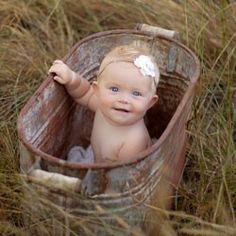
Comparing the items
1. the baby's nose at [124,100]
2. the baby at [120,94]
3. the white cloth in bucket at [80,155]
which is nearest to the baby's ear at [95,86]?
the baby at [120,94]

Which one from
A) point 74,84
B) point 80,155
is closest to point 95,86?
point 74,84

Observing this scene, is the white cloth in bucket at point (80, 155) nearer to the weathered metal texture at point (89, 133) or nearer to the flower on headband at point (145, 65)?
the weathered metal texture at point (89, 133)

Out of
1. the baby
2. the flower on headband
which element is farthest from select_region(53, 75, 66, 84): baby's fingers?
the flower on headband

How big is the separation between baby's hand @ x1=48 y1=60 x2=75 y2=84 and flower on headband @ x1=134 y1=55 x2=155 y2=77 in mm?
194

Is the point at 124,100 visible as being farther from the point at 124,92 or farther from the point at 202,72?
the point at 202,72

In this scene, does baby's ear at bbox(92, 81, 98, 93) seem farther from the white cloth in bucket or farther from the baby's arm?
the white cloth in bucket

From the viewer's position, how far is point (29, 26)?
2.60m

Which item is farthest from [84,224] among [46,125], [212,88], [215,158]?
[212,88]

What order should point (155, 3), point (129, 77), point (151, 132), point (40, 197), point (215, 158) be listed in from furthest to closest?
point (155, 3) → point (151, 132) → point (215, 158) → point (129, 77) → point (40, 197)

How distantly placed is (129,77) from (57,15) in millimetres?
850

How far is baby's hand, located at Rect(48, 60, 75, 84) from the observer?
183 cm

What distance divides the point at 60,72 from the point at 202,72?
1.95ft

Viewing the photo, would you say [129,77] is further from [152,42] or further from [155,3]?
[155,3]

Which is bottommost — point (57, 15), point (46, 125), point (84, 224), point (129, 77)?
point (84, 224)
